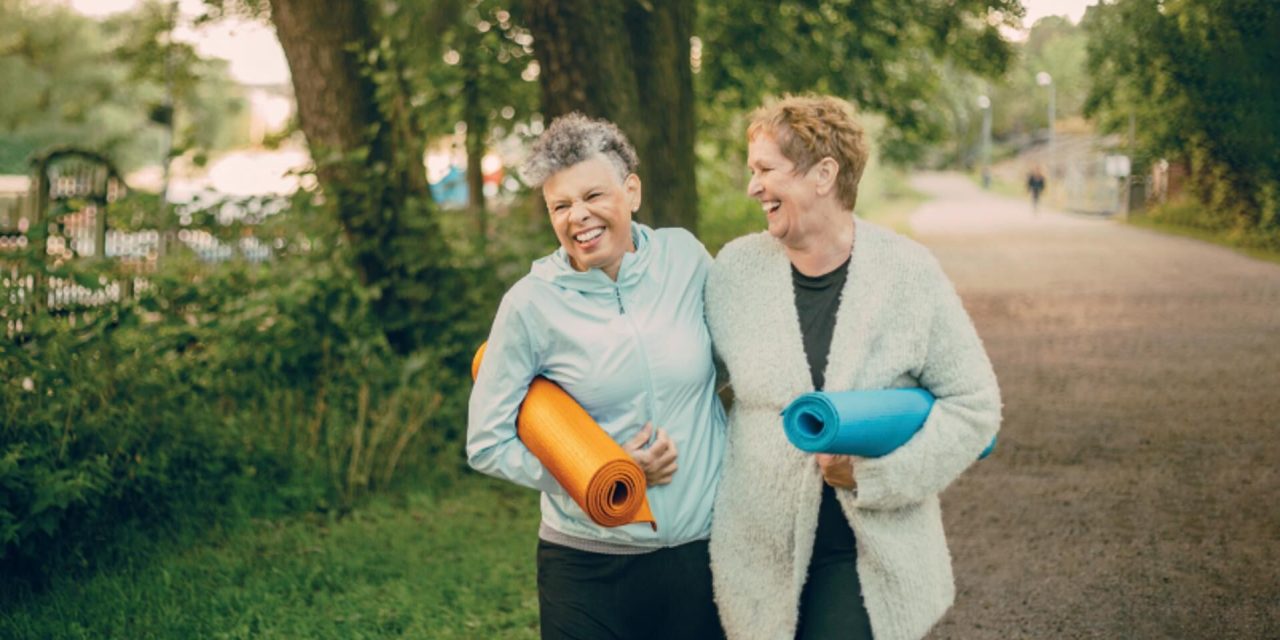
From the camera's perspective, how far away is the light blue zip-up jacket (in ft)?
10.2

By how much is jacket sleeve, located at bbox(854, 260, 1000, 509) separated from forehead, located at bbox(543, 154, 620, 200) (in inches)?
31.6

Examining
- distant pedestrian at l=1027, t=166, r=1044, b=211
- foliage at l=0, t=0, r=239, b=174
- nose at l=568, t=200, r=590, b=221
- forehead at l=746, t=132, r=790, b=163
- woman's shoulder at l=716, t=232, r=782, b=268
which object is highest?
foliage at l=0, t=0, r=239, b=174

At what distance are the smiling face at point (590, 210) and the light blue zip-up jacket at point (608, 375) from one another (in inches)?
2.1

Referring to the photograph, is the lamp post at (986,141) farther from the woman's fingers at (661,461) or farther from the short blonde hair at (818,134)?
the woman's fingers at (661,461)

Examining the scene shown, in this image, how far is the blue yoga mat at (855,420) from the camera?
2.76 metres

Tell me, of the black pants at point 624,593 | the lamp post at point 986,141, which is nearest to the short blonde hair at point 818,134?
the black pants at point 624,593

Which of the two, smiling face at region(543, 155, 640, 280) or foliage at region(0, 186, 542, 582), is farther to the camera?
foliage at region(0, 186, 542, 582)

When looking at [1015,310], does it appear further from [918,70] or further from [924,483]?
[924,483]

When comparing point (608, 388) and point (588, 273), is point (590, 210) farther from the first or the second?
point (608, 388)

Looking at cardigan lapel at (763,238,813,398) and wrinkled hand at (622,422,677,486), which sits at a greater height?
cardigan lapel at (763,238,813,398)

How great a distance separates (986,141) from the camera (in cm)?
3847

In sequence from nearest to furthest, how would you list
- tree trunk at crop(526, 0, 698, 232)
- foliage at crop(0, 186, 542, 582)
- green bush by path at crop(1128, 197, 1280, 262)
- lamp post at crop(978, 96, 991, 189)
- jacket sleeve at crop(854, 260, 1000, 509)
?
jacket sleeve at crop(854, 260, 1000, 509) < green bush by path at crop(1128, 197, 1280, 262) < foliage at crop(0, 186, 542, 582) < tree trunk at crop(526, 0, 698, 232) < lamp post at crop(978, 96, 991, 189)

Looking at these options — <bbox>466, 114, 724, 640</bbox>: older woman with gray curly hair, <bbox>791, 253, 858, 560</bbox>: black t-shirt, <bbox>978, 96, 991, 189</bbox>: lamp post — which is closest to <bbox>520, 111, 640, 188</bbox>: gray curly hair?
<bbox>466, 114, 724, 640</bbox>: older woman with gray curly hair

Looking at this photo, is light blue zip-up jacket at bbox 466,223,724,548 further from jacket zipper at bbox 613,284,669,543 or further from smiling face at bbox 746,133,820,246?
smiling face at bbox 746,133,820,246
